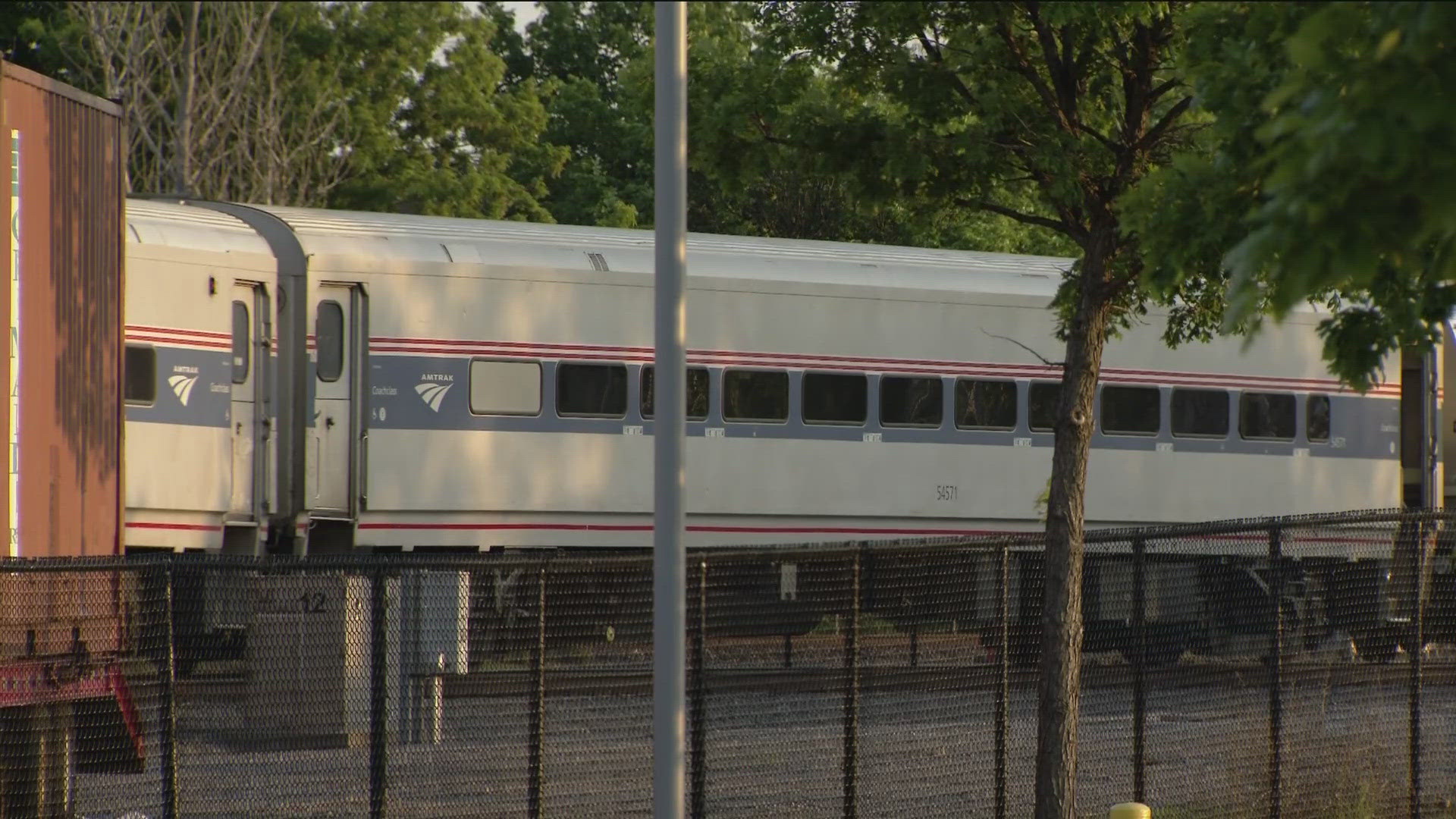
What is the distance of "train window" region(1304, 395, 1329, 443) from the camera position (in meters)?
19.4

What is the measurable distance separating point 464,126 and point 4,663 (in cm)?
2758

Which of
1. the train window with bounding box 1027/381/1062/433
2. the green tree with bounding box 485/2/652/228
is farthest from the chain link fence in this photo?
the green tree with bounding box 485/2/652/228

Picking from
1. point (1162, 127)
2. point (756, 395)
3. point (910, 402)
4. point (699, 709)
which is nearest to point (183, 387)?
point (756, 395)

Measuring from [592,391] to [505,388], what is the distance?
0.85 meters

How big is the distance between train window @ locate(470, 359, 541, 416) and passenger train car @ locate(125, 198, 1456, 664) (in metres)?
0.02

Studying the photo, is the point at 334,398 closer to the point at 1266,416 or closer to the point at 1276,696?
the point at 1276,696

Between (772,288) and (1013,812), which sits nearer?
(1013,812)

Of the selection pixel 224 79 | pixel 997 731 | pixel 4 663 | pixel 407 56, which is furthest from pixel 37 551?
pixel 407 56

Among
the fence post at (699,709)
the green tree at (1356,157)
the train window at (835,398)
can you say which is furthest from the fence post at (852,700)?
the train window at (835,398)

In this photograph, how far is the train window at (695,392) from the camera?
17.1 meters

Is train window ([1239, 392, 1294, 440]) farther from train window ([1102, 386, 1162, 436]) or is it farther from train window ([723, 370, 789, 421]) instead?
train window ([723, 370, 789, 421])

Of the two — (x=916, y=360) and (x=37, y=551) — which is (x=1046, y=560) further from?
(x=916, y=360)

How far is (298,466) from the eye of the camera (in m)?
16.1

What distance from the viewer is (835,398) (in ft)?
58.0
